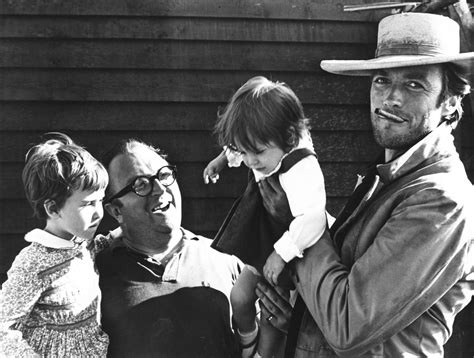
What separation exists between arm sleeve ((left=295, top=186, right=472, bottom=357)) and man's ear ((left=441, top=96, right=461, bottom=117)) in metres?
0.41

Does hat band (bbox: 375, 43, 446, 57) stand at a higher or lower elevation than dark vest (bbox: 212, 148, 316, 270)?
higher

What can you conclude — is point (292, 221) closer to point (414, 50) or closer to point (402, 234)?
point (402, 234)

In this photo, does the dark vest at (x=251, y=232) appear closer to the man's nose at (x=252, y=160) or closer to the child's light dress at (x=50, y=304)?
the man's nose at (x=252, y=160)

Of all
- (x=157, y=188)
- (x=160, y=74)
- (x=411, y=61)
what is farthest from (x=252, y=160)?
(x=160, y=74)

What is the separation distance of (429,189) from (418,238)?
15cm

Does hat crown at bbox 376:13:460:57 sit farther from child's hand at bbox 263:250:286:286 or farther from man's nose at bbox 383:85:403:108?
child's hand at bbox 263:250:286:286

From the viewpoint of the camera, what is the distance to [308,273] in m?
2.04

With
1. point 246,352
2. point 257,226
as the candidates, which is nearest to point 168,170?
point 257,226

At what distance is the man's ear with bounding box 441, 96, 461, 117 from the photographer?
2176 millimetres

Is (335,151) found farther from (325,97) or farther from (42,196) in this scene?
(42,196)

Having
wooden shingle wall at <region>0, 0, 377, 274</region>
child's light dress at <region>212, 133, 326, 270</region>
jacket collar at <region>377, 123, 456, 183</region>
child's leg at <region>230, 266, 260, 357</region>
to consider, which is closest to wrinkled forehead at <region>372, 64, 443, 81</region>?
jacket collar at <region>377, 123, 456, 183</region>

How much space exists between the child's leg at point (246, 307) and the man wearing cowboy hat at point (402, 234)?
77 mm

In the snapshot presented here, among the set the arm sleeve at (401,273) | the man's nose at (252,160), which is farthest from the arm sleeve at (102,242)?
the arm sleeve at (401,273)

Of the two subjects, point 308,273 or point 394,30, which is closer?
point 308,273
